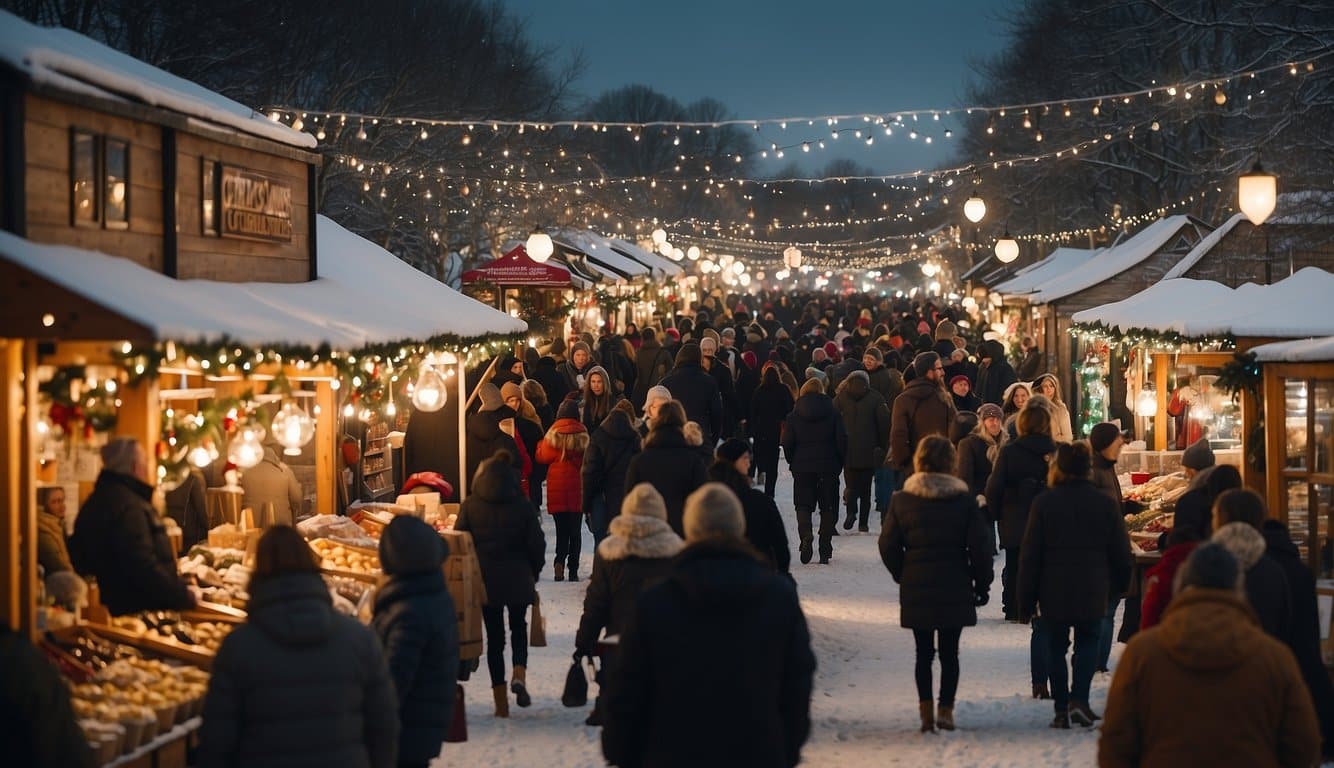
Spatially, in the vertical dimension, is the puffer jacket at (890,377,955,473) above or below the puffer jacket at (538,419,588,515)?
above

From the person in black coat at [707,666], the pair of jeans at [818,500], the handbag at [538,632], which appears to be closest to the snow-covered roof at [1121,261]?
the pair of jeans at [818,500]

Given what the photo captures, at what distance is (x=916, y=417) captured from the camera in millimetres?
14781

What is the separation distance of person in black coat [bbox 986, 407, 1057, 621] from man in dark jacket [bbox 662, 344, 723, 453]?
5424mm

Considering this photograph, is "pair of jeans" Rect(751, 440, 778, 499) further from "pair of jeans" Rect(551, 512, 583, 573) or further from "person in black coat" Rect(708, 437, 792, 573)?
"person in black coat" Rect(708, 437, 792, 573)

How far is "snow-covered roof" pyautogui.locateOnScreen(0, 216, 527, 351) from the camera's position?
7.34 metres

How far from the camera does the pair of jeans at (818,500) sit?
14.8 metres

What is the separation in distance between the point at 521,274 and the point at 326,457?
1362 centimetres

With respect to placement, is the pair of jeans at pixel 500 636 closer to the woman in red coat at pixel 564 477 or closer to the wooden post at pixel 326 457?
the wooden post at pixel 326 457

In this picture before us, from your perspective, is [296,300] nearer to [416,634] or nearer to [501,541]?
[501,541]

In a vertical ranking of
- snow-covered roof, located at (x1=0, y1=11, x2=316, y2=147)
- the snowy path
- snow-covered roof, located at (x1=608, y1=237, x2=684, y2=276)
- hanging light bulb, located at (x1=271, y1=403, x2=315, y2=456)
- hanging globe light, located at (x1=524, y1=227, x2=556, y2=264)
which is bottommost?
the snowy path

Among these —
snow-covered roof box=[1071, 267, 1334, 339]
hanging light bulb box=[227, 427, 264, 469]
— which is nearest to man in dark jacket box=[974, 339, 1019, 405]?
snow-covered roof box=[1071, 267, 1334, 339]

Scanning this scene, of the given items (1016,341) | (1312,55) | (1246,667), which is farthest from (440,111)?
(1246,667)

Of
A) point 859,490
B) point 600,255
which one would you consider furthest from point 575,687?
point 600,255

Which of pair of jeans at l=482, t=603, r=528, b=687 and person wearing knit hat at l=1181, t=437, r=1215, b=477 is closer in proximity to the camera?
pair of jeans at l=482, t=603, r=528, b=687
